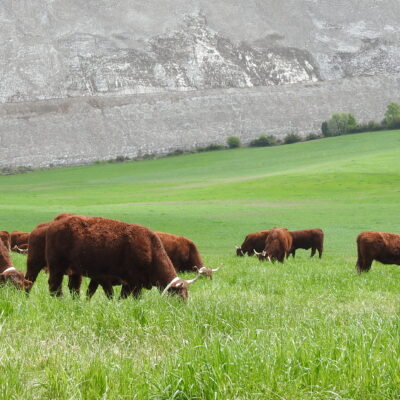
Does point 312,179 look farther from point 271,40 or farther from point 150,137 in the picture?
point 271,40

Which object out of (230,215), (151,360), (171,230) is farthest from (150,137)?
(151,360)

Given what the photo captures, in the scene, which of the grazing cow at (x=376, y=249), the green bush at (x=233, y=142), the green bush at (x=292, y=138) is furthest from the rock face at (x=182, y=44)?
the grazing cow at (x=376, y=249)

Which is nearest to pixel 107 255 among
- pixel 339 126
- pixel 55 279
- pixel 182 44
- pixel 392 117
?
pixel 55 279

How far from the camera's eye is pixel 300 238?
27.8 meters

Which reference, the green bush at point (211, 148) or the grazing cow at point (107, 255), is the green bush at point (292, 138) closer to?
the green bush at point (211, 148)

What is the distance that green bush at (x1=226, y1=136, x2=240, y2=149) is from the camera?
120 metres

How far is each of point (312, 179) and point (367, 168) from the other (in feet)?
26.0

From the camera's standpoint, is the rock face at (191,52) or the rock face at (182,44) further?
the rock face at (182,44)

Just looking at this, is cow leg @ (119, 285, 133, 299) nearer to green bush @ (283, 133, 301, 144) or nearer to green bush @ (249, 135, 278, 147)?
green bush @ (249, 135, 278, 147)

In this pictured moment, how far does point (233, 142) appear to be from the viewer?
11969 centimetres

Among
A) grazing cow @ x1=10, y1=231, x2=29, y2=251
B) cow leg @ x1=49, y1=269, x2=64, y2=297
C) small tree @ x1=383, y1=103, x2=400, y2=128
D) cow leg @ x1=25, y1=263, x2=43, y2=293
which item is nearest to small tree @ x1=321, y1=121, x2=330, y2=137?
small tree @ x1=383, y1=103, x2=400, y2=128

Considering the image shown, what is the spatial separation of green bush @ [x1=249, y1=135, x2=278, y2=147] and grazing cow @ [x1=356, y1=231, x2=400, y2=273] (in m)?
103

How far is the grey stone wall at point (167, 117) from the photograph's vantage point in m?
117

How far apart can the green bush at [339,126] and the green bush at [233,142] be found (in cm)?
1691
